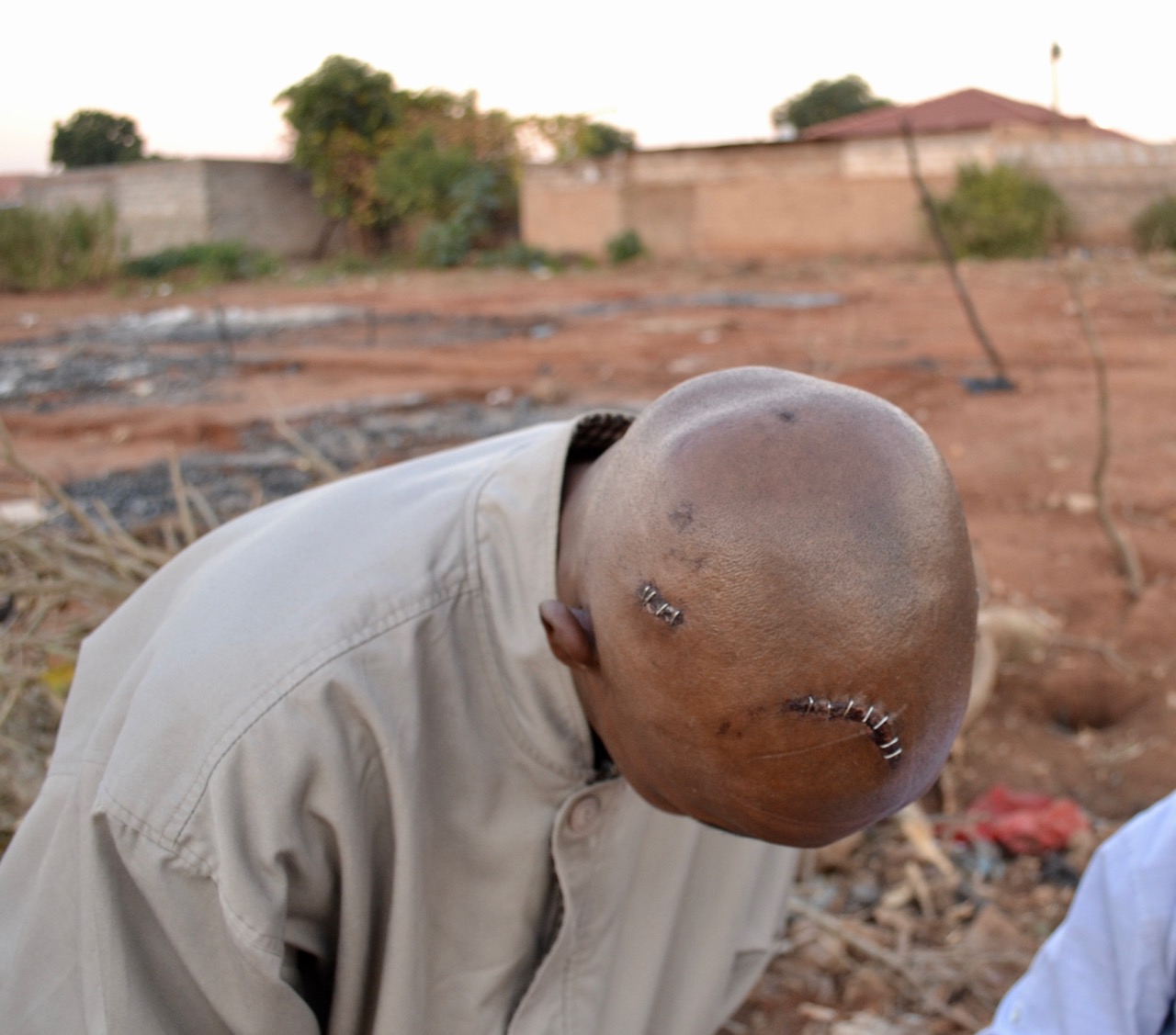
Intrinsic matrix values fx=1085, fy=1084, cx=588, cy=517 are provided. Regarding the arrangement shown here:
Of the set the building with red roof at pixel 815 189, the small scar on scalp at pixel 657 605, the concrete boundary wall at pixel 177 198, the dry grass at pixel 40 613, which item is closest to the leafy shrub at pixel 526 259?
the building with red roof at pixel 815 189

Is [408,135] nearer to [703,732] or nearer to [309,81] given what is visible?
[309,81]

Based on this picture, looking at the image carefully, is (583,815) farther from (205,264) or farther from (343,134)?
(343,134)

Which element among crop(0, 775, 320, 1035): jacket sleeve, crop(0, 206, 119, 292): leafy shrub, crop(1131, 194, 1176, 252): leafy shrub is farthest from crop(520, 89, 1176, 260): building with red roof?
crop(0, 775, 320, 1035): jacket sleeve

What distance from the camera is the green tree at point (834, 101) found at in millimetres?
42312

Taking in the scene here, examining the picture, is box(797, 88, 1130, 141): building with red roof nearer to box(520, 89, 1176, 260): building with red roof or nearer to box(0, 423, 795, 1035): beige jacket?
box(520, 89, 1176, 260): building with red roof

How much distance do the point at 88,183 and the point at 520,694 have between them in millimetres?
26111

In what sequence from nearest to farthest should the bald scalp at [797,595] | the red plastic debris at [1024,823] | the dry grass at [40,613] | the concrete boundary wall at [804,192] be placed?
1. the bald scalp at [797,595]
2. the dry grass at [40,613]
3. the red plastic debris at [1024,823]
4. the concrete boundary wall at [804,192]

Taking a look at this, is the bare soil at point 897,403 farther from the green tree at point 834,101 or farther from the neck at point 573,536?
the green tree at point 834,101

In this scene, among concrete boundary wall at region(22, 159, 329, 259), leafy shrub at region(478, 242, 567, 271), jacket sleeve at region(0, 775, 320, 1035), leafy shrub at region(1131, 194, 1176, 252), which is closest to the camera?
jacket sleeve at region(0, 775, 320, 1035)

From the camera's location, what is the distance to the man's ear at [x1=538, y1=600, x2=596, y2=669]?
3.59 feet

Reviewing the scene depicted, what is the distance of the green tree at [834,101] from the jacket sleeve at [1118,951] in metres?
44.3

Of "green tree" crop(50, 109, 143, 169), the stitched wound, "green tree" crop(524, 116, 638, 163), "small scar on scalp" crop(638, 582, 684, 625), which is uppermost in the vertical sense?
"green tree" crop(50, 109, 143, 169)

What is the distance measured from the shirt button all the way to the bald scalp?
11.2 inches

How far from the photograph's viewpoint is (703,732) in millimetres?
1000
